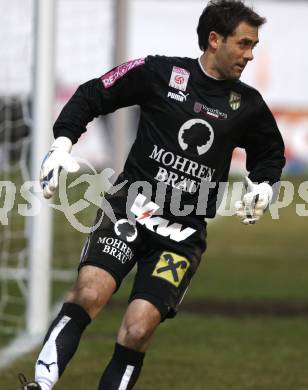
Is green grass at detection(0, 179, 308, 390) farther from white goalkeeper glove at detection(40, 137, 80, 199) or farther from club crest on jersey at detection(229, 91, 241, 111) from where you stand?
club crest on jersey at detection(229, 91, 241, 111)

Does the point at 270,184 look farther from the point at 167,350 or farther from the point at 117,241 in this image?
the point at 167,350

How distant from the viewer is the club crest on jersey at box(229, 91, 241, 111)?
5961 mm

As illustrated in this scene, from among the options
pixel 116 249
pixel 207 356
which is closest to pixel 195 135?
pixel 116 249

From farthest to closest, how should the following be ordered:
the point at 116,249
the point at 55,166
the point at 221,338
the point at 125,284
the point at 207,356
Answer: the point at 125,284 < the point at 221,338 < the point at 207,356 < the point at 116,249 < the point at 55,166

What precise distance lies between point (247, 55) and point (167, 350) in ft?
11.3

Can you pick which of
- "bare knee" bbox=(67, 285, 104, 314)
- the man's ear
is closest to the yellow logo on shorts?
"bare knee" bbox=(67, 285, 104, 314)

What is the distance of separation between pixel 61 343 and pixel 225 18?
1892 mm

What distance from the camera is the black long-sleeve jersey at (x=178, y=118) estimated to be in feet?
19.4

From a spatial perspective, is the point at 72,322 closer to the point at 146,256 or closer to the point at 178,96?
the point at 146,256

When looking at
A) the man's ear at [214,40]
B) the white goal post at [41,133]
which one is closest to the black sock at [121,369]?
the man's ear at [214,40]

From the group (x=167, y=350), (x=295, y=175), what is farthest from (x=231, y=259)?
(x=295, y=175)

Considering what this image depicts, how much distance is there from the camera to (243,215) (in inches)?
231

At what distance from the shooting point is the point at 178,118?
19.4 ft

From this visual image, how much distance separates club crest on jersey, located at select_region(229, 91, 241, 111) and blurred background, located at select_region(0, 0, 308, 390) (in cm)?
215
